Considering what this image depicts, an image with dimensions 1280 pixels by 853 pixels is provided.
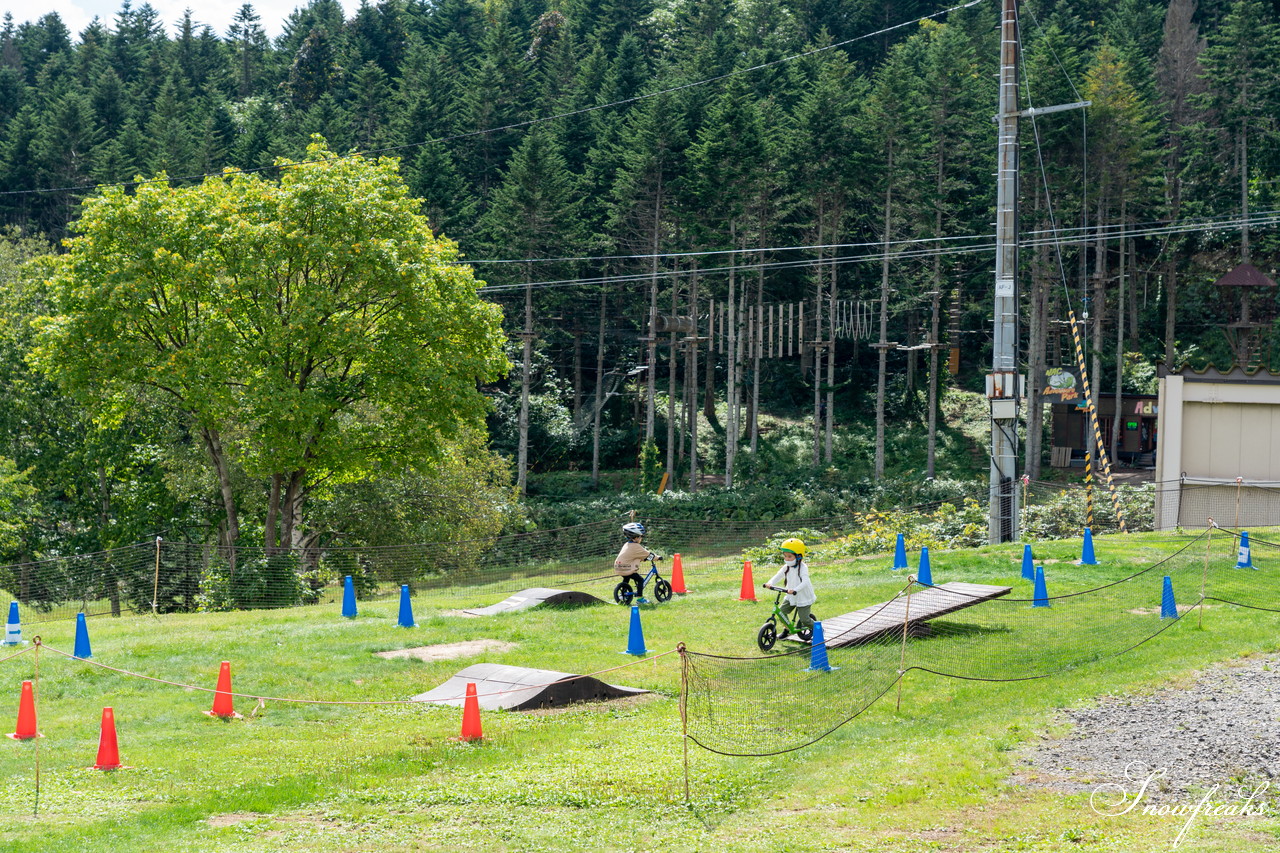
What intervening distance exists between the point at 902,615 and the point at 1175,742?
216 inches

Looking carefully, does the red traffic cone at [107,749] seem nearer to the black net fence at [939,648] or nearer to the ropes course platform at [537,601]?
the black net fence at [939,648]

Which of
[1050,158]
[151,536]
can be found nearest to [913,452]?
[1050,158]

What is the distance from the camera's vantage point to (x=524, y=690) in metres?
14.3

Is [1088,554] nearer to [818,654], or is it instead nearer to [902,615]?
[902,615]

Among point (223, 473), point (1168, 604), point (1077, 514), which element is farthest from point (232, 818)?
point (1077, 514)

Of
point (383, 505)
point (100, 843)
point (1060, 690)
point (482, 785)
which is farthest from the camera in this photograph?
point (383, 505)

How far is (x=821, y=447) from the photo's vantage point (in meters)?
63.8

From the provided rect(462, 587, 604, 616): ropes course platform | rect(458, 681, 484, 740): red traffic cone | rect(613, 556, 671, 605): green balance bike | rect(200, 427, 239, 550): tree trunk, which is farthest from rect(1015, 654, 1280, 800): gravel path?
rect(200, 427, 239, 550): tree trunk

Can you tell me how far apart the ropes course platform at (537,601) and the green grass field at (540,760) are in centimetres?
187

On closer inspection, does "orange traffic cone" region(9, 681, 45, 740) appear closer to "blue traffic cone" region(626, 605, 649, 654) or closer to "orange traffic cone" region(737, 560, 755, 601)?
"blue traffic cone" region(626, 605, 649, 654)

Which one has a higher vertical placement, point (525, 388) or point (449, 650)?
point (525, 388)

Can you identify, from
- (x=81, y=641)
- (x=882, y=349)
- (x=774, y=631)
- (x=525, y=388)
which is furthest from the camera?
(x=882, y=349)

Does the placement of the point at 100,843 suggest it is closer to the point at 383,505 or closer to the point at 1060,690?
the point at 1060,690

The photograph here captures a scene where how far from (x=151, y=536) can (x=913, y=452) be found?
37.5 metres
